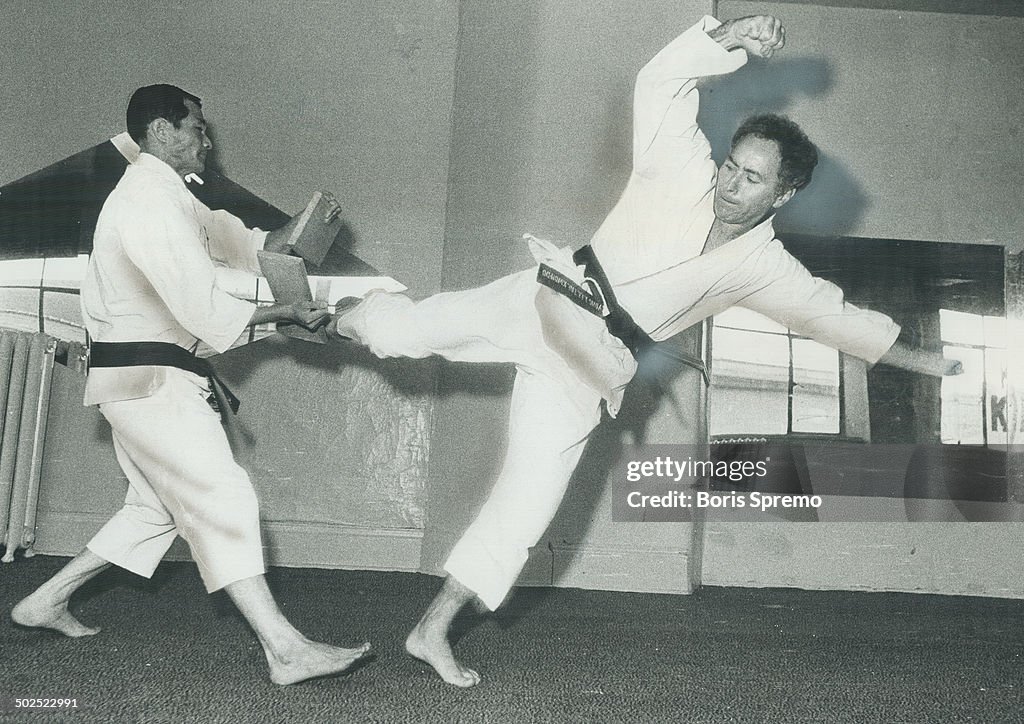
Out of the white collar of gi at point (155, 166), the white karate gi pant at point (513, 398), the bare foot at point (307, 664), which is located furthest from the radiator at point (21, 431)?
the bare foot at point (307, 664)

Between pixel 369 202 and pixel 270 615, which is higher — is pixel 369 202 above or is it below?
above

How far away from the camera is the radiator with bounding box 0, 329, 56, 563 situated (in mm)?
2471

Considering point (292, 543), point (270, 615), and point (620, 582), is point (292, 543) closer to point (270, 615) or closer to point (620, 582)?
point (620, 582)

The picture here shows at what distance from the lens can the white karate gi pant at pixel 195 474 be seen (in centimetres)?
159

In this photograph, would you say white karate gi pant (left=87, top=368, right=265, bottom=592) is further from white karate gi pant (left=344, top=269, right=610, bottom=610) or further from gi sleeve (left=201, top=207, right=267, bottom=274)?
gi sleeve (left=201, top=207, right=267, bottom=274)

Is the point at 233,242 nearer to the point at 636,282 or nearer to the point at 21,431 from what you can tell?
the point at 21,431

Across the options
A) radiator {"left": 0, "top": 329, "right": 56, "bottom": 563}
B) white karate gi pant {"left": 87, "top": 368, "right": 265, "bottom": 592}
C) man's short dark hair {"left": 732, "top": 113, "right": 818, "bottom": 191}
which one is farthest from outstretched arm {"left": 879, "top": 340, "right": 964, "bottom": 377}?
radiator {"left": 0, "top": 329, "right": 56, "bottom": 563}

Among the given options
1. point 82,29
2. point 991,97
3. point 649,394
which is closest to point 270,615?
point 649,394

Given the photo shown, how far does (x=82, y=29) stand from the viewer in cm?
273

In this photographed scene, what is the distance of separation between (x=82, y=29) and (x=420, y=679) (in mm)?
2249

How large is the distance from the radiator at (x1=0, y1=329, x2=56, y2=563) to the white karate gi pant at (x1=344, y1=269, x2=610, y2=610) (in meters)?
1.15

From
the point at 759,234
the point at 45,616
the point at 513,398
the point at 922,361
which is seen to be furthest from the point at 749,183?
the point at 45,616

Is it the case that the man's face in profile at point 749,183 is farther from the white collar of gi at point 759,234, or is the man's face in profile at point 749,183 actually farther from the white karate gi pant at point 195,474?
the white karate gi pant at point 195,474

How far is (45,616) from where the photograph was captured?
1.77 m
